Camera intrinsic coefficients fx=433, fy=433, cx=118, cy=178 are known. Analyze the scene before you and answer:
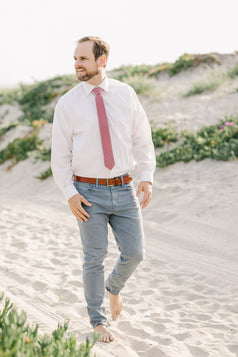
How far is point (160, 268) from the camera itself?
5469 millimetres

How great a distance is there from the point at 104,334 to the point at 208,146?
6.54 metres

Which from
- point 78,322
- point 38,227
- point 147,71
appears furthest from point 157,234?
point 147,71

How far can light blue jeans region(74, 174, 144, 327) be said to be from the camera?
3.30 metres

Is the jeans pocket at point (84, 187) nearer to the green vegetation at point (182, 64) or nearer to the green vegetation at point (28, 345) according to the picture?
the green vegetation at point (28, 345)

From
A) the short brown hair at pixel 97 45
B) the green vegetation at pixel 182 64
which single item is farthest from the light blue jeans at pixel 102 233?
the green vegetation at pixel 182 64

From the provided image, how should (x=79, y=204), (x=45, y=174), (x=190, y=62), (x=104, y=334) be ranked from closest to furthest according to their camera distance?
(x=79, y=204) → (x=104, y=334) → (x=45, y=174) → (x=190, y=62)

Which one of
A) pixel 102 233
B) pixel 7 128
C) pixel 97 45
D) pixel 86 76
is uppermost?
pixel 97 45

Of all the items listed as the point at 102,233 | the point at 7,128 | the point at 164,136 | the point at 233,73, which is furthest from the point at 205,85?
the point at 102,233

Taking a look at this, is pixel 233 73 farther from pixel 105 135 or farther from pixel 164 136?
pixel 105 135

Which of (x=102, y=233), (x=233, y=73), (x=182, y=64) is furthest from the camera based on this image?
(x=182, y=64)

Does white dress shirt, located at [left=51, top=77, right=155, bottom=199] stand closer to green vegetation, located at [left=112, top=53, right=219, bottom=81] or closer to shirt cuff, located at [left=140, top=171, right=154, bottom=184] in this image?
shirt cuff, located at [left=140, top=171, right=154, bottom=184]

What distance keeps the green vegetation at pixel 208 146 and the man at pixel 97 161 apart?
5560 millimetres

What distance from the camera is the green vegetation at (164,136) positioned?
33.7ft

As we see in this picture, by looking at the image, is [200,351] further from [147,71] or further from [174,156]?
[147,71]
